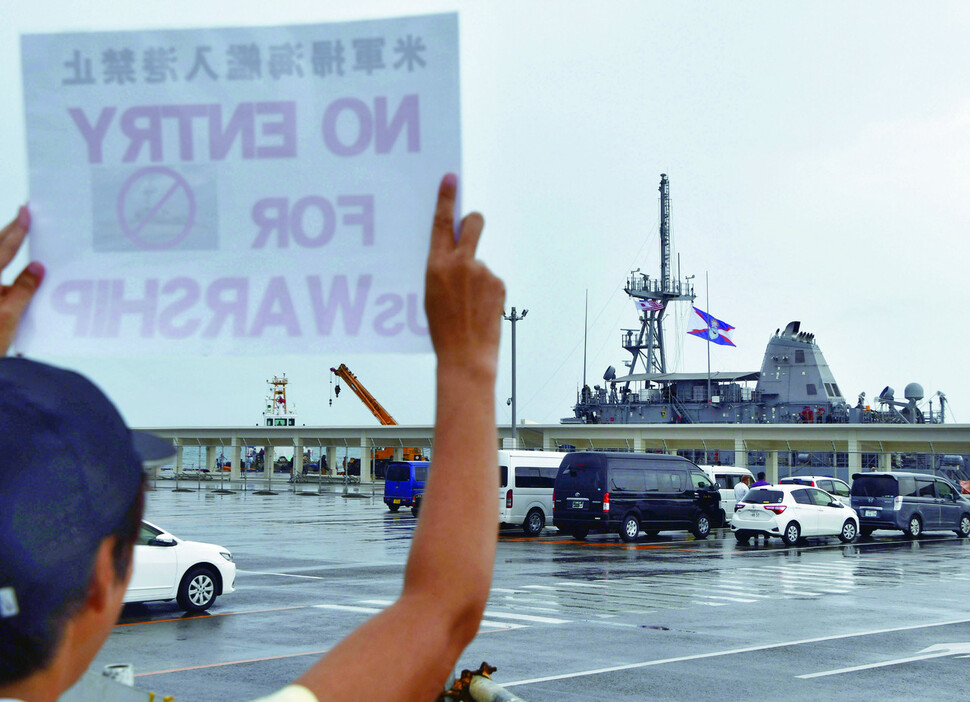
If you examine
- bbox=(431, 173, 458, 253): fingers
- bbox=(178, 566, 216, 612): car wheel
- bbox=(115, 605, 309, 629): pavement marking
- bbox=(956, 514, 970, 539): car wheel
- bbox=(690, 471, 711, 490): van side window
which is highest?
bbox=(431, 173, 458, 253): fingers

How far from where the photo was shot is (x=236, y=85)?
1820mm

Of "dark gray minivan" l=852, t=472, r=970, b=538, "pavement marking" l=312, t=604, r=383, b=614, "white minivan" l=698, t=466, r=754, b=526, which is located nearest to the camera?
"pavement marking" l=312, t=604, r=383, b=614

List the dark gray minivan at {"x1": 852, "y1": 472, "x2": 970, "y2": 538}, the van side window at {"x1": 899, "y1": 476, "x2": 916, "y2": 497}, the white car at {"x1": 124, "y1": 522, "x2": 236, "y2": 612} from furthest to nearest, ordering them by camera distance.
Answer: the van side window at {"x1": 899, "y1": 476, "x2": 916, "y2": 497}, the dark gray minivan at {"x1": 852, "y1": 472, "x2": 970, "y2": 538}, the white car at {"x1": 124, "y1": 522, "x2": 236, "y2": 612}

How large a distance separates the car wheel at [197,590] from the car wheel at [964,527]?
928 inches

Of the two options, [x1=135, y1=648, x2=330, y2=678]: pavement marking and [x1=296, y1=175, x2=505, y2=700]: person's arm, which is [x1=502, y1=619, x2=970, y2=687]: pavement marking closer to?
[x1=135, y1=648, x2=330, y2=678]: pavement marking

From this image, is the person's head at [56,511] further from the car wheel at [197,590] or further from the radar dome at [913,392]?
the radar dome at [913,392]

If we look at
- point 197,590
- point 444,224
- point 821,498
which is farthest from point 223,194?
point 821,498

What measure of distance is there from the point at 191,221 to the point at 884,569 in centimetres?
2048

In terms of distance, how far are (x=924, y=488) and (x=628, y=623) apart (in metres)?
19.1

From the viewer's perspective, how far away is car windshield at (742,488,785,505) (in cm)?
2530

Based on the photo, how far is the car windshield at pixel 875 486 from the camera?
90.2ft

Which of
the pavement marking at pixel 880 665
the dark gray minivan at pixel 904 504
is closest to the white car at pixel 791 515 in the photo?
the dark gray minivan at pixel 904 504

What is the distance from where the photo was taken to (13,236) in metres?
1.84

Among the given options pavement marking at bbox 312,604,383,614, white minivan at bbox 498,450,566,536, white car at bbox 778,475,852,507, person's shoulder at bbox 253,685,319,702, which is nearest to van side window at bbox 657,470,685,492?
white minivan at bbox 498,450,566,536
